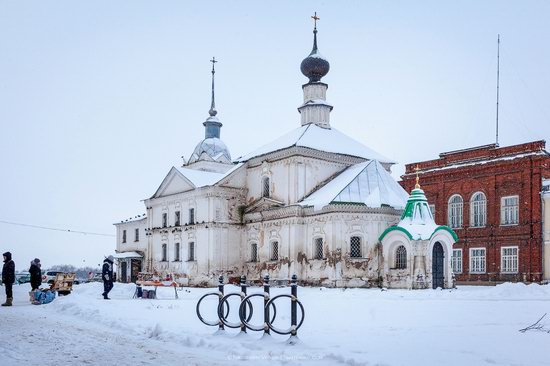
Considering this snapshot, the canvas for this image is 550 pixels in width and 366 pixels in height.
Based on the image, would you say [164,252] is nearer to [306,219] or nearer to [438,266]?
[306,219]

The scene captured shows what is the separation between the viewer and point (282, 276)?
31516 millimetres

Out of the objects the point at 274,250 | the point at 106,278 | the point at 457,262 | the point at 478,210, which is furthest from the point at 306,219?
the point at 106,278

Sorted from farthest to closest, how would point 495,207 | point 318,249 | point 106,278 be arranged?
point 495,207 < point 318,249 < point 106,278

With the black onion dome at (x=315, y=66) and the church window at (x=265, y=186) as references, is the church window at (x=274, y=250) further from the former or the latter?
the black onion dome at (x=315, y=66)

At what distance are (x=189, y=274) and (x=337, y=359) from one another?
29.0m

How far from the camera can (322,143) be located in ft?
112

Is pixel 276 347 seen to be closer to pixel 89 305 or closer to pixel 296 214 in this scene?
pixel 89 305

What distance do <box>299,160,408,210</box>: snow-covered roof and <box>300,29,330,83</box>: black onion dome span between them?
713 cm

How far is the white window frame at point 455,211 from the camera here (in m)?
38.3

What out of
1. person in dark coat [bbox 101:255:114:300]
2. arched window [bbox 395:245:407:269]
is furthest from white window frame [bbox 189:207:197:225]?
person in dark coat [bbox 101:255:114:300]

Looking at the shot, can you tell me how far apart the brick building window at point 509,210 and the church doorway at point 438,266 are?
394 inches

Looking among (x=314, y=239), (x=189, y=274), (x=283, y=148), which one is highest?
(x=283, y=148)

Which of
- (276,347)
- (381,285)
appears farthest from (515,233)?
(276,347)

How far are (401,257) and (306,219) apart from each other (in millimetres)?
5566
